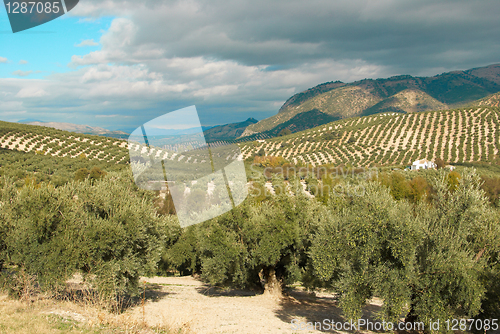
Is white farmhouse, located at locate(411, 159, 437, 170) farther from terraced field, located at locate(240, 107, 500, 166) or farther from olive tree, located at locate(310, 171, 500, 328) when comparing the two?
olive tree, located at locate(310, 171, 500, 328)

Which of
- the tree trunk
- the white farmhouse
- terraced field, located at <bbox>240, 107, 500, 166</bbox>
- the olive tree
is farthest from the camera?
terraced field, located at <bbox>240, 107, 500, 166</bbox>

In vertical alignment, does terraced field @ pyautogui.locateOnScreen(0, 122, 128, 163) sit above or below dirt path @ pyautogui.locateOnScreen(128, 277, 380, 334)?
above

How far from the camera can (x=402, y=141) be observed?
93375 mm

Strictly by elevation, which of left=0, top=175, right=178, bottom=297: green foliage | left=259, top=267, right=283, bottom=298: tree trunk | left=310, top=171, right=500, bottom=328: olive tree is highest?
left=0, top=175, right=178, bottom=297: green foliage

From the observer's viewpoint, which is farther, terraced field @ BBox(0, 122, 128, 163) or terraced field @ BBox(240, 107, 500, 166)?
terraced field @ BBox(240, 107, 500, 166)

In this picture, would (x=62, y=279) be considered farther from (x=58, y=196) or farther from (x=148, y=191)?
(x=148, y=191)

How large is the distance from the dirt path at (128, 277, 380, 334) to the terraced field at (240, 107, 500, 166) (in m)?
66.7

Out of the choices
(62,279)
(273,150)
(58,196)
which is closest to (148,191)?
(58,196)

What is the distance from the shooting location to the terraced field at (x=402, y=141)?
81625 millimetres

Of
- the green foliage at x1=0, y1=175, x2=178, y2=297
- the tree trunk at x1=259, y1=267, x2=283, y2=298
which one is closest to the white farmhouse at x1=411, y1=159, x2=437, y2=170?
the tree trunk at x1=259, y1=267, x2=283, y2=298

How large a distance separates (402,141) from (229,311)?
9098 centimetres

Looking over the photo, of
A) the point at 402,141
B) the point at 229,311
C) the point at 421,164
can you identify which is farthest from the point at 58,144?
the point at 402,141

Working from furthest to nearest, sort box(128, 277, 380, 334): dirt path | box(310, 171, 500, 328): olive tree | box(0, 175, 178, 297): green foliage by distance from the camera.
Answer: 1. box(128, 277, 380, 334): dirt path
2. box(0, 175, 178, 297): green foliage
3. box(310, 171, 500, 328): olive tree

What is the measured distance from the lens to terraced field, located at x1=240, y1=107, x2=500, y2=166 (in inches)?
3214
